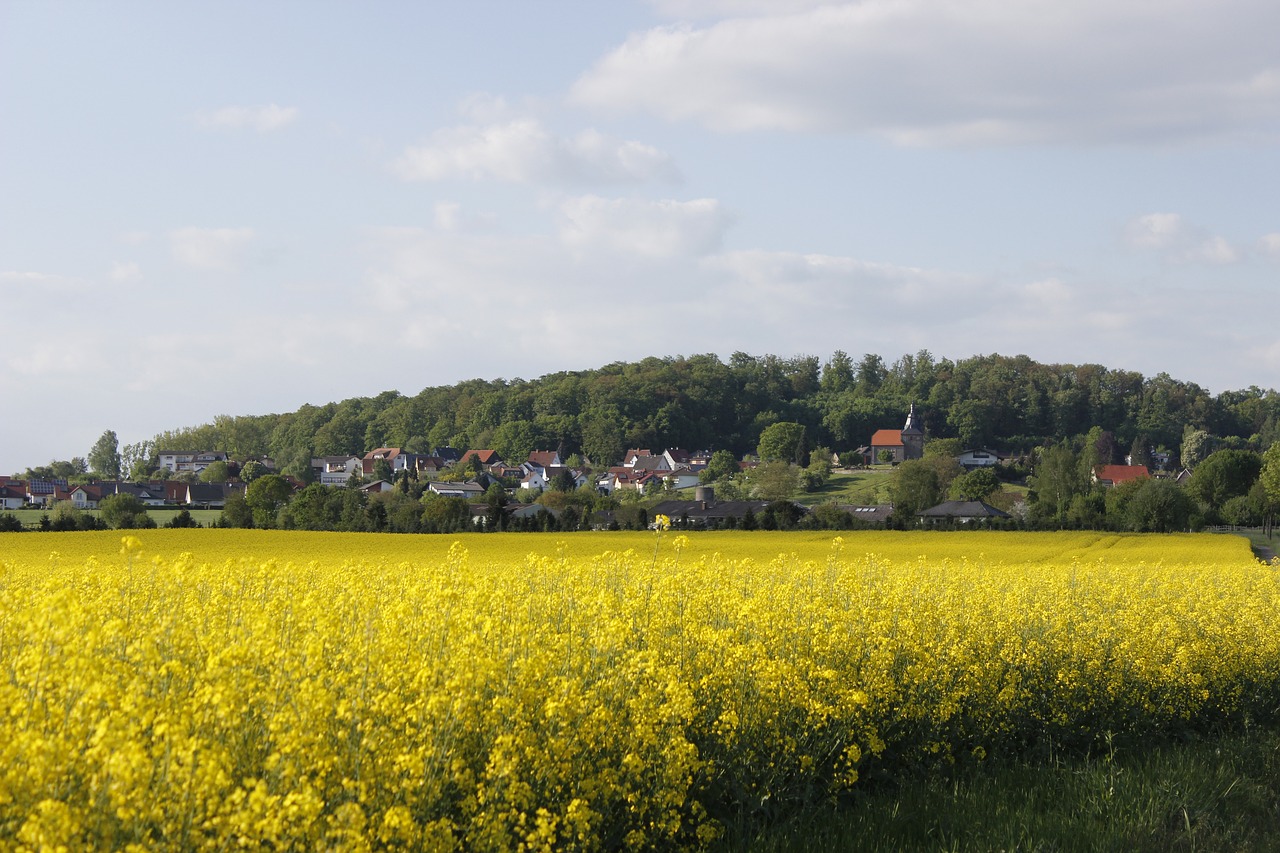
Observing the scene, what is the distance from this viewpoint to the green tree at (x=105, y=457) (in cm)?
14562

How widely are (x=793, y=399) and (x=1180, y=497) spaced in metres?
106

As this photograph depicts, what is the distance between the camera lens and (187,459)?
484ft

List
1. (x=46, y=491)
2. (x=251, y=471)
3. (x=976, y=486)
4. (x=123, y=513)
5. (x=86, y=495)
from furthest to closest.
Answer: (x=251, y=471) → (x=46, y=491) → (x=86, y=495) → (x=976, y=486) → (x=123, y=513)

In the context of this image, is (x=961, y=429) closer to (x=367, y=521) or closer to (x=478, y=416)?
(x=478, y=416)

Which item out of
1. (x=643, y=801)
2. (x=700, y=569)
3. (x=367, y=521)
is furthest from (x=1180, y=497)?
(x=643, y=801)

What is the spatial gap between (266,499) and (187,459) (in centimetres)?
8643

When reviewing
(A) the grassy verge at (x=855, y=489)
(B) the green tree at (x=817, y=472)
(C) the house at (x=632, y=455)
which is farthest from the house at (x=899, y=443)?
(C) the house at (x=632, y=455)

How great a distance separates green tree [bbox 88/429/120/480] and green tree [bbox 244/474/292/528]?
8175cm

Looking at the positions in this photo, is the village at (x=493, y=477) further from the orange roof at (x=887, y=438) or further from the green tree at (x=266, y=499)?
Result: the green tree at (x=266, y=499)

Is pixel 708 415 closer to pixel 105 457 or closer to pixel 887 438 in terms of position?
pixel 887 438

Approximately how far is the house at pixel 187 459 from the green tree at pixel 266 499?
68778 millimetres

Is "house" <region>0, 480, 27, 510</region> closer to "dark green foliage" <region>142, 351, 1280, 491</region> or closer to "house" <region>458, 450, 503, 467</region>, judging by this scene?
"dark green foliage" <region>142, 351, 1280, 491</region>

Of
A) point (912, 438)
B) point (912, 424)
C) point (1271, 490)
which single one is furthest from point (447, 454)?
point (1271, 490)

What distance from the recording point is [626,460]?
476 feet
